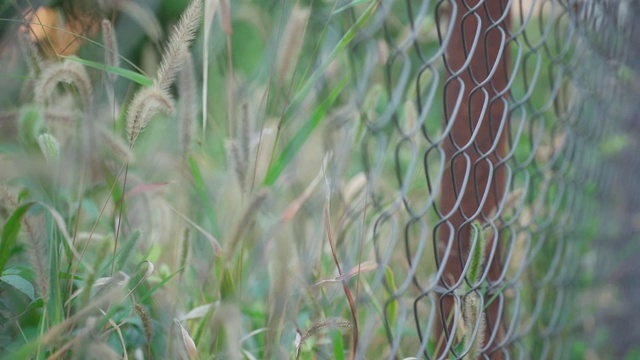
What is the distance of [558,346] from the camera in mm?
1723

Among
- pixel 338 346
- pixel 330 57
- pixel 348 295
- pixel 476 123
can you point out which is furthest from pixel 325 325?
pixel 476 123

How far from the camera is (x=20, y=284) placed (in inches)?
→ 38.6

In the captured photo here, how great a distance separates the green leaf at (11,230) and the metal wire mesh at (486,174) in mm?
381

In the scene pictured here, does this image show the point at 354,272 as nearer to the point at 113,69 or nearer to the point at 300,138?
the point at 300,138

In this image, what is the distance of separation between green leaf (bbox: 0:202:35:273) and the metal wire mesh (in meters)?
0.38

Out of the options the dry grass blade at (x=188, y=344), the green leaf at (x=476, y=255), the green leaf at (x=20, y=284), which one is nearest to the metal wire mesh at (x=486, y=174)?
the green leaf at (x=476, y=255)

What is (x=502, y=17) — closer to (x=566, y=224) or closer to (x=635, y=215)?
(x=566, y=224)

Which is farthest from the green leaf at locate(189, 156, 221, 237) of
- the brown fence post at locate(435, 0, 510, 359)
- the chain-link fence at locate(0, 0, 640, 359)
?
the brown fence post at locate(435, 0, 510, 359)

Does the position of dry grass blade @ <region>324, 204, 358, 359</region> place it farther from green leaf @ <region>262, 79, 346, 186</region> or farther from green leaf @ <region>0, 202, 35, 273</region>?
green leaf @ <region>0, 202, 35, 273</region>

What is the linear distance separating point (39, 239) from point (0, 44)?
0.31 meters

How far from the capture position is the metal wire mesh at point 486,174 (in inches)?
41.8

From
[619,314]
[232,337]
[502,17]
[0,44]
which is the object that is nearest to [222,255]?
[232,337]

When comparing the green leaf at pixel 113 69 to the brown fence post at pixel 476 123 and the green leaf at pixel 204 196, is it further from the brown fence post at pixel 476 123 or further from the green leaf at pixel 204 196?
the brown fence post at pixel 476 123

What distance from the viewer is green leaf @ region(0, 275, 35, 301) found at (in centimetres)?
97
